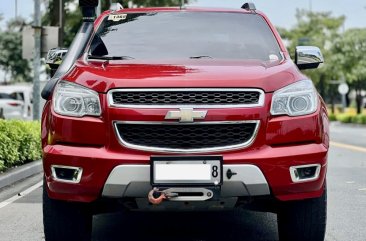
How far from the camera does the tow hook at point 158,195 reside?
4406 mm

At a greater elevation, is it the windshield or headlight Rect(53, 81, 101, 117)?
the windshield

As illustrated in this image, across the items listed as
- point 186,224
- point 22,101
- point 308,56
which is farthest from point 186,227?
point 22,101

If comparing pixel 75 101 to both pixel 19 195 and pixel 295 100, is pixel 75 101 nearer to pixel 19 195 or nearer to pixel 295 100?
pixel 295 100

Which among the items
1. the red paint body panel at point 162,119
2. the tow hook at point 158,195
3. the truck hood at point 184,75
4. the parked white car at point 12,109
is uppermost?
the truck hood at point 184,75

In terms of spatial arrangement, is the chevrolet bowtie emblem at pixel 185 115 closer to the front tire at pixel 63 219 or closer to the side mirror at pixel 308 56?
the front tire at pixel 63 219

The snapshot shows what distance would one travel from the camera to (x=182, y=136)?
450 cm

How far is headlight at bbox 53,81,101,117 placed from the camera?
4.60m

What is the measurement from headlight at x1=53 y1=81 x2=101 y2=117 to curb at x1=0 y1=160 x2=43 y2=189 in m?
4.60

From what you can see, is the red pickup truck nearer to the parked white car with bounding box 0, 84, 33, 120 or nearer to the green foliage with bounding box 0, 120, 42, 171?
the green foliage with bounding box 0, 120, 42, 171

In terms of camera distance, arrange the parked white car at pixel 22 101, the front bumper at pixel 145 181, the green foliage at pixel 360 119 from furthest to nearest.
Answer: the green foliage at pixel 360 119
the parked white car at pixel 22 101
the front bumper at pixel 145 181

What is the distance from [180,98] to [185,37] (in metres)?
1.24

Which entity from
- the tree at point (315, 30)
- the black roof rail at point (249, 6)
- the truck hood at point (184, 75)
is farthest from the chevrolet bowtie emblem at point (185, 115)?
the tree at point (315, 30)

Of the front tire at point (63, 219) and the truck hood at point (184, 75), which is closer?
the truck hood at point (184, 75)

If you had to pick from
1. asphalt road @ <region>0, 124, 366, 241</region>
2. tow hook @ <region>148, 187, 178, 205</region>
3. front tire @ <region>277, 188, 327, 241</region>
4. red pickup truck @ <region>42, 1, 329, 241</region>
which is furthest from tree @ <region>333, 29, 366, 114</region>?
tow hook @ <region>148, 187, 178, 205</region>
